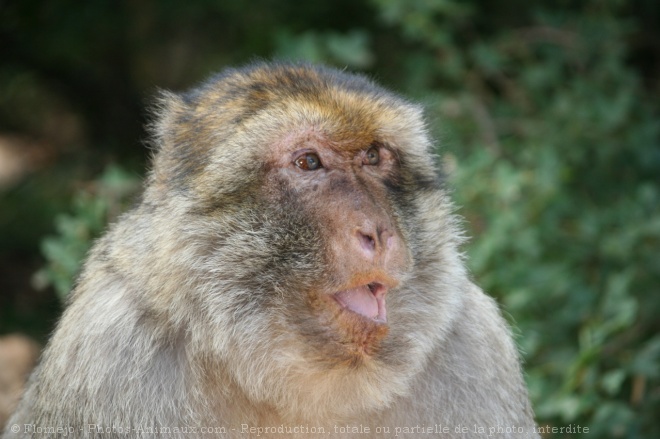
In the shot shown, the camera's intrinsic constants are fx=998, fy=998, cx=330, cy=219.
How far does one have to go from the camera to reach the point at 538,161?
16.7 ft

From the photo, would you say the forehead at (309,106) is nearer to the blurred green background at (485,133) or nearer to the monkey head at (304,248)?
the monkey head at (304,248)

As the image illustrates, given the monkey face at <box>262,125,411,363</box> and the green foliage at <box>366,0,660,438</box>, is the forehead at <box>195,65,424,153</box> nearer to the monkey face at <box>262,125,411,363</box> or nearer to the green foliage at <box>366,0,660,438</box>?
the monkey face at <box>262,125,411,363</box>

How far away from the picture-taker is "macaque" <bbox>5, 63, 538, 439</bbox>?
2.75 m

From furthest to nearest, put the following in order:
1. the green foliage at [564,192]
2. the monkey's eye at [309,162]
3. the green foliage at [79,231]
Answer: the green foliage at [79,231] → the green foliage at [564,192] → the monkey's eye at [309,162]

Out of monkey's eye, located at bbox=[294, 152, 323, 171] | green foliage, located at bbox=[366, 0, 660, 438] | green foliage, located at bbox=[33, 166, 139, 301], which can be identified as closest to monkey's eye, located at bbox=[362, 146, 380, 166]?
monkey's eye, located at bbox=[294, 152, 323, 171]

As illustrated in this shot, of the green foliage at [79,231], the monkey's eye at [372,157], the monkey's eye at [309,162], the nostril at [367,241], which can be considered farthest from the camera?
the green foliage at [79,231]

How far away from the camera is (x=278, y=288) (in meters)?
2.80

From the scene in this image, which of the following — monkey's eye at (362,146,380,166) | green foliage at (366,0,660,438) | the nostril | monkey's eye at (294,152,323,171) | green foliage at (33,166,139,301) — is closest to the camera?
the nostril

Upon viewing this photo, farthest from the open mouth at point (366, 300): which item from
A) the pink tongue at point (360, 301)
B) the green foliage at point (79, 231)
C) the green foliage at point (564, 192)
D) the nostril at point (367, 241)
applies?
the green foliage at point (79, 231)

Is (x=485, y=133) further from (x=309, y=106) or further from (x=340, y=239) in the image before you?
(x=340, y=239)

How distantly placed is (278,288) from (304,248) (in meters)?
0.14

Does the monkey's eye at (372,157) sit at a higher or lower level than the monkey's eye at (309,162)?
higher

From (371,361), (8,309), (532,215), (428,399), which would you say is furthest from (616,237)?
(8,309)

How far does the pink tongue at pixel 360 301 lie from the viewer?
271 cm
